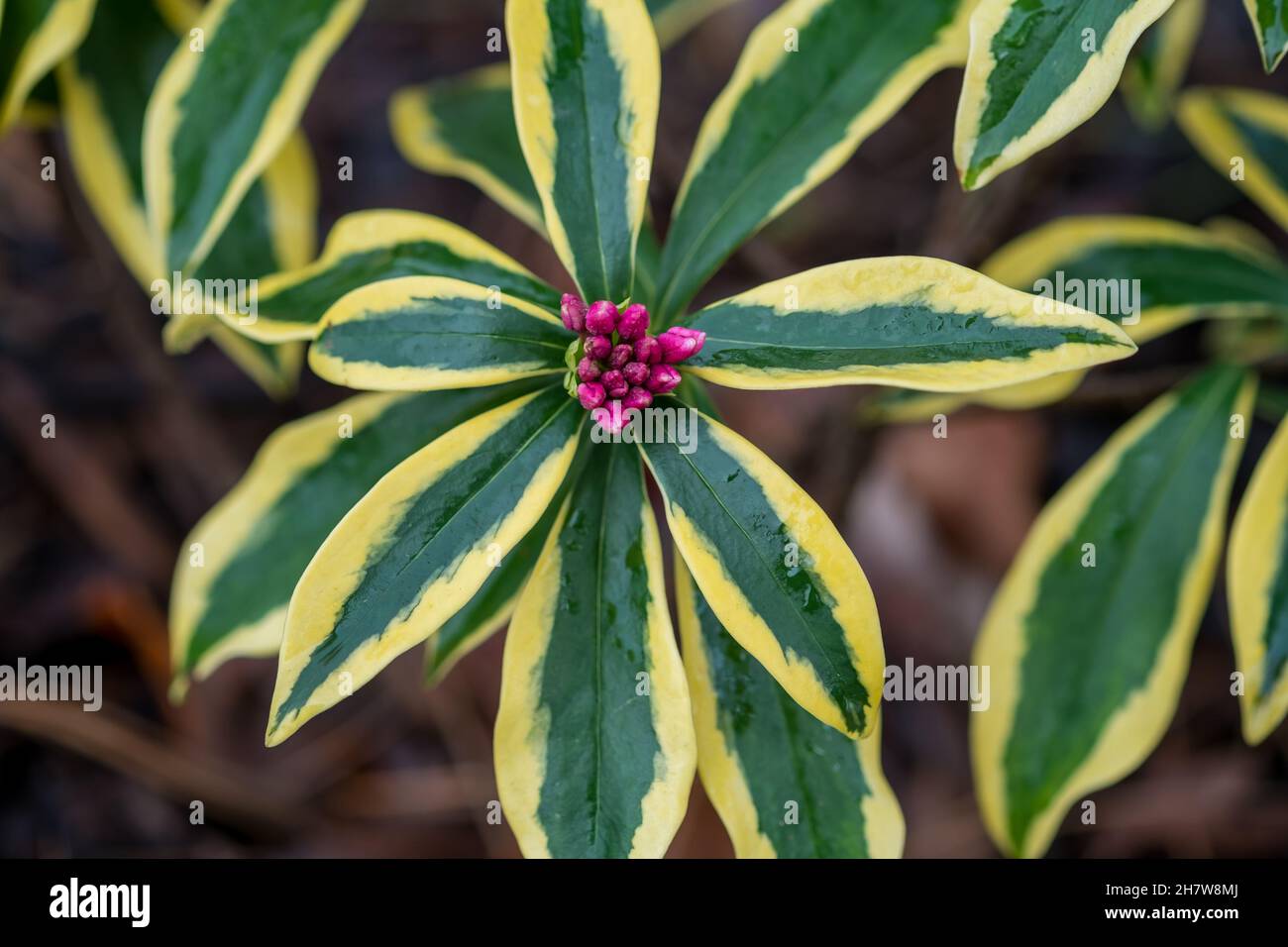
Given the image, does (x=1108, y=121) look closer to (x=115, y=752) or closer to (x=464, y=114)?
(x=464, y=114)

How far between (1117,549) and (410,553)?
3.22 feet

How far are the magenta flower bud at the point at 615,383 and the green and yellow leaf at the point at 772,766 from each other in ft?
0.89

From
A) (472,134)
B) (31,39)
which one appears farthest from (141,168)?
(472,134)

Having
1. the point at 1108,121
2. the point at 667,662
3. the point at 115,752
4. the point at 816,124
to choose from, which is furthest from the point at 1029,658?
the point at 1108,121

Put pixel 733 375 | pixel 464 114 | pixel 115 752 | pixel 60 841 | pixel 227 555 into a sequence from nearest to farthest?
pixel 733 375 → pixel 227 555 → pixel 464 114 → pixel 115 752 → pixel 60 841

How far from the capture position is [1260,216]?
2668 mm

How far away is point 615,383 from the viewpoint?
106 centimetres

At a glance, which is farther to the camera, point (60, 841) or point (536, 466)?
point (60, 841)

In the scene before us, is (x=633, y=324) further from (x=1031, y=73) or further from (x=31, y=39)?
(x=31, y=39)

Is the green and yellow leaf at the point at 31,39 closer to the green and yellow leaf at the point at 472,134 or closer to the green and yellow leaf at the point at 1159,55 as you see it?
the green and yellow leaf at the point at 472,134

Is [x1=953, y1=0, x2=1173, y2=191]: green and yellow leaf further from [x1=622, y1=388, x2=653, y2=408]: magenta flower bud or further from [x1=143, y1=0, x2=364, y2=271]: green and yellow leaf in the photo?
[x1=143, y1=0, x2=364, y2=271]: green and yellow leaf

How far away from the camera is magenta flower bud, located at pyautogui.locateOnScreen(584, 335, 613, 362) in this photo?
107cm

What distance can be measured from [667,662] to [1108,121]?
2.23 m

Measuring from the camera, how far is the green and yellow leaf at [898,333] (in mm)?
956
